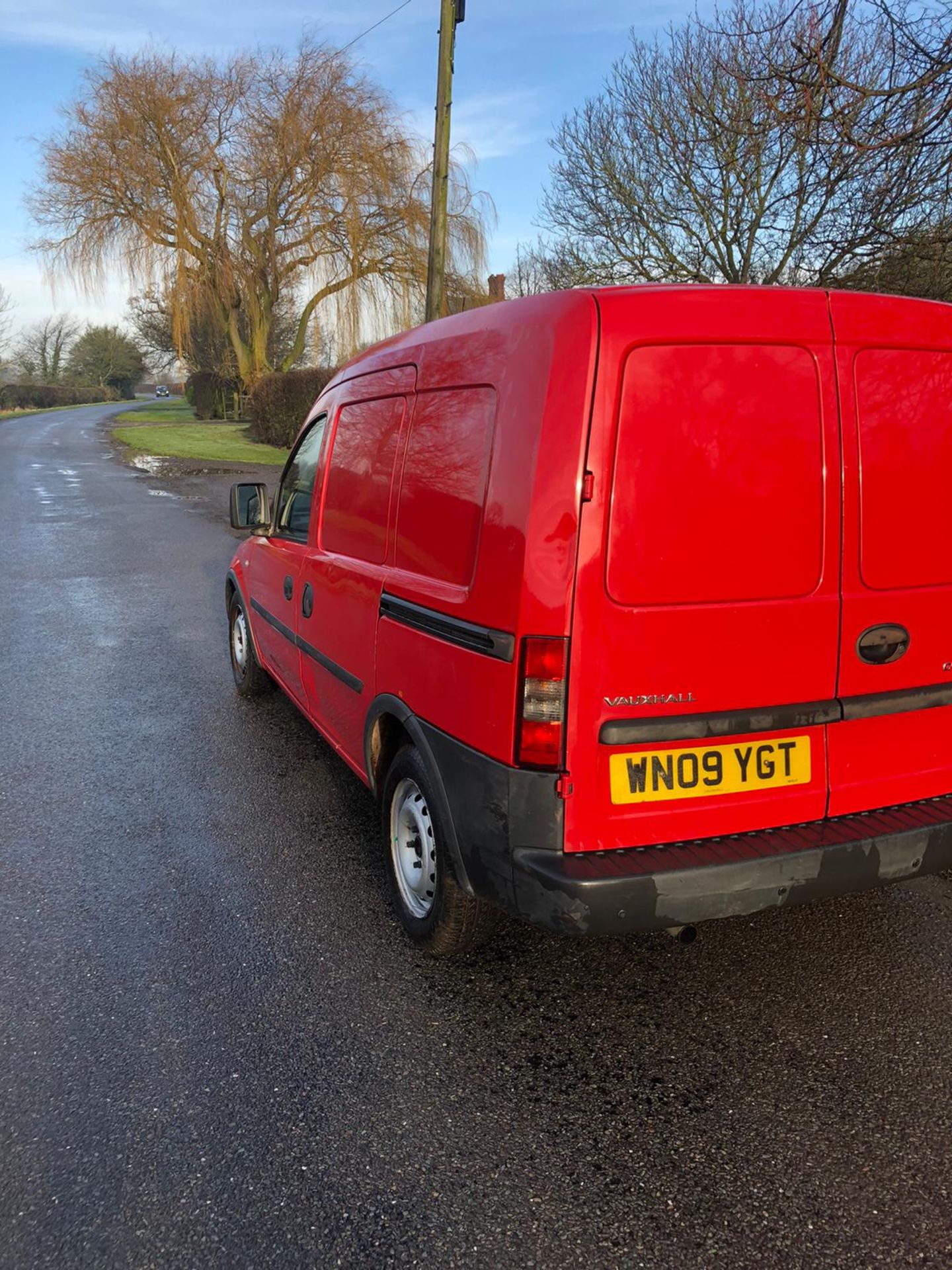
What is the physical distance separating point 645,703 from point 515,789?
1.33ft

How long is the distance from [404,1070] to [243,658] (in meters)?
3.63

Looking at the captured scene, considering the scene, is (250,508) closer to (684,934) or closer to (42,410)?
(684,934)

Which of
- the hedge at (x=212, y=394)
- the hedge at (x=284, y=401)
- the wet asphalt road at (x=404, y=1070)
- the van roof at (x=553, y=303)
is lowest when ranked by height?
the wet asphalt road at (x=404, y=1070)

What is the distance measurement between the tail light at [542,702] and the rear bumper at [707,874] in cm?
26

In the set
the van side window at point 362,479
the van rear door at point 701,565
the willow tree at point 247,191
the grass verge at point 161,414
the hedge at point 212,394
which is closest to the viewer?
the van rear door at point 701,565

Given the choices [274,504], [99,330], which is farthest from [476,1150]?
[99,330]

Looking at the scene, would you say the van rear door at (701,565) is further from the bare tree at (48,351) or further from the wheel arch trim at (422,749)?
the bare tree at (48,351)

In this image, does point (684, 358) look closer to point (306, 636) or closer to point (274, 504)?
point (306, 636)

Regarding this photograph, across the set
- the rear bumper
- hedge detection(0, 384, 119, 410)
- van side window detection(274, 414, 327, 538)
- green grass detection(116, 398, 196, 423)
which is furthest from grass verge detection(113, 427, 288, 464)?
hedge detection(0, 384, 119, 410)

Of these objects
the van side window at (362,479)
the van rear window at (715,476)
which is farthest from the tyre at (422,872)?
the van rear window at (715,476)

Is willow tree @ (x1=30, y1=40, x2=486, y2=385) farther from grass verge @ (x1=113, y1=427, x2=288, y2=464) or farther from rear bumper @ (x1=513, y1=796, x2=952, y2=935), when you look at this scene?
rear bumper @ (x1=513, y1=796, x2=952, y2=935)

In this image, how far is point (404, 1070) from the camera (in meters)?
2.45

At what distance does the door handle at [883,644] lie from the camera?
8.48 feet

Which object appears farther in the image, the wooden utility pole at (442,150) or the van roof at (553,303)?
the wooden utility pole at (442,150)
